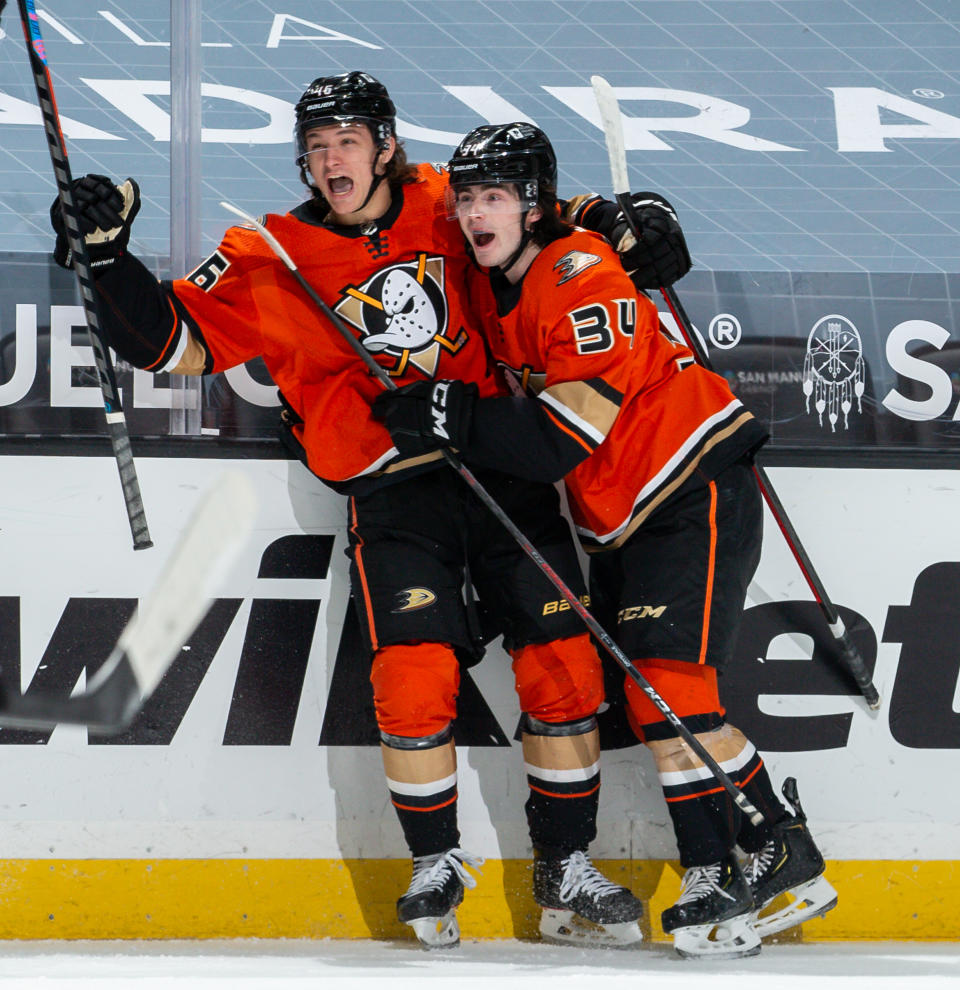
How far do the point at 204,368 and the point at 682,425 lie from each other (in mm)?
902

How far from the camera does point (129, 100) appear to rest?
7.50ft

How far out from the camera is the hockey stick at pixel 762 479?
205 centimetres

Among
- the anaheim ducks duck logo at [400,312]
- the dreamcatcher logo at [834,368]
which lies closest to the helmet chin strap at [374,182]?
the anaheim ducks duck logo at [400,312]

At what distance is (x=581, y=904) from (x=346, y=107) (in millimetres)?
1519

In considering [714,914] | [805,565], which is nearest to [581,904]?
[714,914]

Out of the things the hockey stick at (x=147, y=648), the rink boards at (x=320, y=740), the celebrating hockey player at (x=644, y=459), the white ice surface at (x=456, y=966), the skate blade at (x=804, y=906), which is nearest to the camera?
the hockey stick at (x=147, y=648)

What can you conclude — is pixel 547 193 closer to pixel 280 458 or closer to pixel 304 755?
pixel 280 458

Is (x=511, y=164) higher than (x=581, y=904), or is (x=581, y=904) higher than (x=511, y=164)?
(x=511, y=164)

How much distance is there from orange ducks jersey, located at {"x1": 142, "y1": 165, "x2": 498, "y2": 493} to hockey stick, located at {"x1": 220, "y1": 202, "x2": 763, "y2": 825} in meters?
0.05

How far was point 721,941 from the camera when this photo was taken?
81.7 inches

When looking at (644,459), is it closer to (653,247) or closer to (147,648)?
(653,247)

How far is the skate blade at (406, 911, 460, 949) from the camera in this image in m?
2.07

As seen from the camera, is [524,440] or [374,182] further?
[374,182]

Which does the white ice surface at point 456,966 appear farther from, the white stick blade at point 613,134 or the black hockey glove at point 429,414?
the white stick blade at point 613,134
